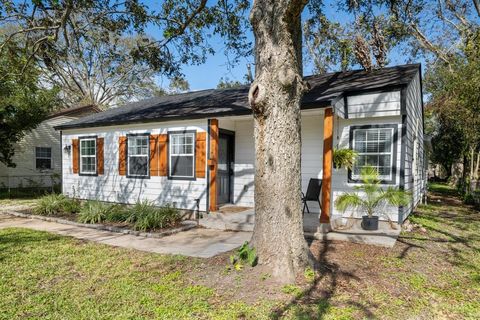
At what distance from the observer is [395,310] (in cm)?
334

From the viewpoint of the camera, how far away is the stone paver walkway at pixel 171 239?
5.52 meters

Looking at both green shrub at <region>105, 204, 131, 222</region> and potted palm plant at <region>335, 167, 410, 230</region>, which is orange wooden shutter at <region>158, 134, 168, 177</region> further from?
potted palm plant at <region>335, 167, 410, 230</region>

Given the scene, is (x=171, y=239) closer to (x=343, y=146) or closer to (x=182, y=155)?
(x=182, y=155)

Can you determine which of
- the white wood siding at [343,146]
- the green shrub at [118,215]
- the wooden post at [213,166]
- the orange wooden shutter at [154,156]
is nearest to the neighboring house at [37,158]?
the orange wooden shutter at [154,156]

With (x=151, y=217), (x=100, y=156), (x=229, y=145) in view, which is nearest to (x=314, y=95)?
(x=229, y=145)

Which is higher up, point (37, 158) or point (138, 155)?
point (138, 155)

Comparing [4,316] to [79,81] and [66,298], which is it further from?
[79,81]

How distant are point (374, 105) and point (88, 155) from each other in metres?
9.10

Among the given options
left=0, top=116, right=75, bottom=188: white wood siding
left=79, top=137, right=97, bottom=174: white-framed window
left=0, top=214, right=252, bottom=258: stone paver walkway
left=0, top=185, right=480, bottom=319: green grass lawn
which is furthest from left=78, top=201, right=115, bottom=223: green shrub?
left=0, top=116, right=75, bottom=188: white wood siding

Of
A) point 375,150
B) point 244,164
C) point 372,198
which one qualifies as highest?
point 375,150

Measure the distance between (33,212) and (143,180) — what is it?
10.3 feet

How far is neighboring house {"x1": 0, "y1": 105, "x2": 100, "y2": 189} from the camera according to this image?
16.2 meters

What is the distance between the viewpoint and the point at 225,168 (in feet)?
30.3

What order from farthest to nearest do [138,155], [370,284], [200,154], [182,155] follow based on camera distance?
[138,155] < [182,155] < [200,154] < [370,284]
